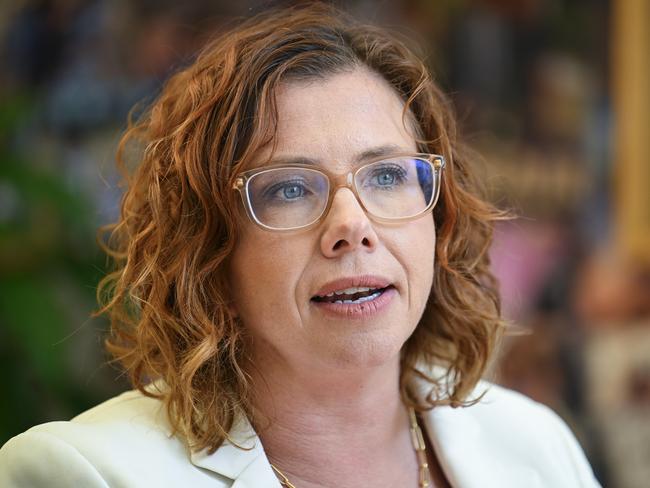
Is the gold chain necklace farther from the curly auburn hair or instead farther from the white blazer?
the curly auburn hair

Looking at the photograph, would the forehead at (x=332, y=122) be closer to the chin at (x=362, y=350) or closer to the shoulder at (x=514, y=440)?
the chin at (x=362, y=350)

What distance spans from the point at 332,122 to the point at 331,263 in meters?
0.28

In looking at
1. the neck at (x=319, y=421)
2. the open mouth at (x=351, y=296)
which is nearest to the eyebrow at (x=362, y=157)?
the open mouth at (x=351, y=296)

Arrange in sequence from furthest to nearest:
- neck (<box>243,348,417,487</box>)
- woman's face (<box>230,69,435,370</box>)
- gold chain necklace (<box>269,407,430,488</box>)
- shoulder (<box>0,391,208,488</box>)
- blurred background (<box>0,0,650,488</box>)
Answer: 1. blurred background (<box>0,0,650,488</box>)
2. gold chain necklace (<box>269,407,430,488</box>)
3. neck (<box>243,348,417,487</box>)
4. woman's face (<box>230,69,435,370</box>)
5. shoulder (<box>0,391,208,488</box>)

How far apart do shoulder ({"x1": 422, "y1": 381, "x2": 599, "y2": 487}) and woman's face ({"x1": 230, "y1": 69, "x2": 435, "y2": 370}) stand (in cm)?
41

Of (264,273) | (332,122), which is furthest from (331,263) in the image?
(332,122)

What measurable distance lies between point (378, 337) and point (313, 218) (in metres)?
0.26

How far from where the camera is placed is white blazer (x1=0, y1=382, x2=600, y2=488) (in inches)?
60.4

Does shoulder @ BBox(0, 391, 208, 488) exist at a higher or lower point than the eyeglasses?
lower

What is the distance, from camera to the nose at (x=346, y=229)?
1603 mm

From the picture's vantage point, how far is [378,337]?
1.64 m

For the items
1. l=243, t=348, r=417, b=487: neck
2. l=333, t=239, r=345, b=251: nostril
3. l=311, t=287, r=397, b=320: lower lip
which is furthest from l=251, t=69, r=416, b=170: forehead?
l=243, t=348, r=417, b=487: neck

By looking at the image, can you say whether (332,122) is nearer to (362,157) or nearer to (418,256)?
(362,157)

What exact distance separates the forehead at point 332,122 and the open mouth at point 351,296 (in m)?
0.24
